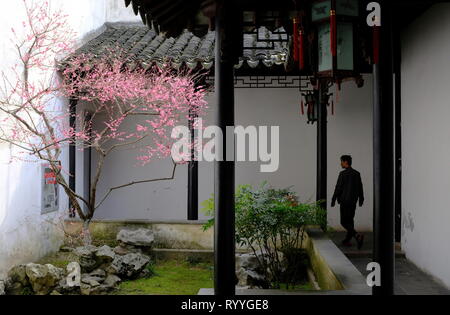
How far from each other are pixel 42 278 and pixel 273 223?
9.94 ft

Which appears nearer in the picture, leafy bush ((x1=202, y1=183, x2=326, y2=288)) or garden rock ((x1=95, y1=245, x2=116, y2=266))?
leafy bush ((x1=202, y1=183, x2=326, y2=288))

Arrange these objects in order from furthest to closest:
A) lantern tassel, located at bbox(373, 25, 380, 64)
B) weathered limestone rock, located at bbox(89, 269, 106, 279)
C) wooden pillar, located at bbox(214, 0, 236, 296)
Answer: weathered limestone rock, located at bbox(89, 269, 106, 279) < wooden pillar, located at bbox(214, 0, 236, 296) < lantern tassel, located at bbox(373, 25, 380, 64)

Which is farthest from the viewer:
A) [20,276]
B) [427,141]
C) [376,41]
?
[427,141]

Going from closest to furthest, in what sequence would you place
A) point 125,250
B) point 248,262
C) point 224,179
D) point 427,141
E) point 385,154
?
point 385,154 → point 224,179 → point 248,262 → point 427,141 → point 125,250

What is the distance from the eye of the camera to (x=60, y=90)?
25.8 feet

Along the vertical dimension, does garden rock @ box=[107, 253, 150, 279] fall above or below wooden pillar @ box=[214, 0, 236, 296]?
below

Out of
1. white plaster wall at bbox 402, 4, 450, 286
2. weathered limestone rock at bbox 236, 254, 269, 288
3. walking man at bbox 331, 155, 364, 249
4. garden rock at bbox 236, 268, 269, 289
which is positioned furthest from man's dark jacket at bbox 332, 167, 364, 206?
garden rock at bbox 236, 268, 269, 289

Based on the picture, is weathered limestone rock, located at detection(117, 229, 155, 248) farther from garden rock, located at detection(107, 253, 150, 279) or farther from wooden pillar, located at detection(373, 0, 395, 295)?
wooden pillar, located at detection(373, 0, 395, 295)

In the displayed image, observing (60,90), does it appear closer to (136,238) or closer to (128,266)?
(136,238)

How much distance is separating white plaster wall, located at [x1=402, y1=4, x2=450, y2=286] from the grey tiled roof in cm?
191

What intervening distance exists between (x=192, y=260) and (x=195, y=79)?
315cm

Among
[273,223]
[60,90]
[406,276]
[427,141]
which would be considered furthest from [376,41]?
[60,90]

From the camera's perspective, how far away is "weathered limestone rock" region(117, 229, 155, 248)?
23.2 ft
